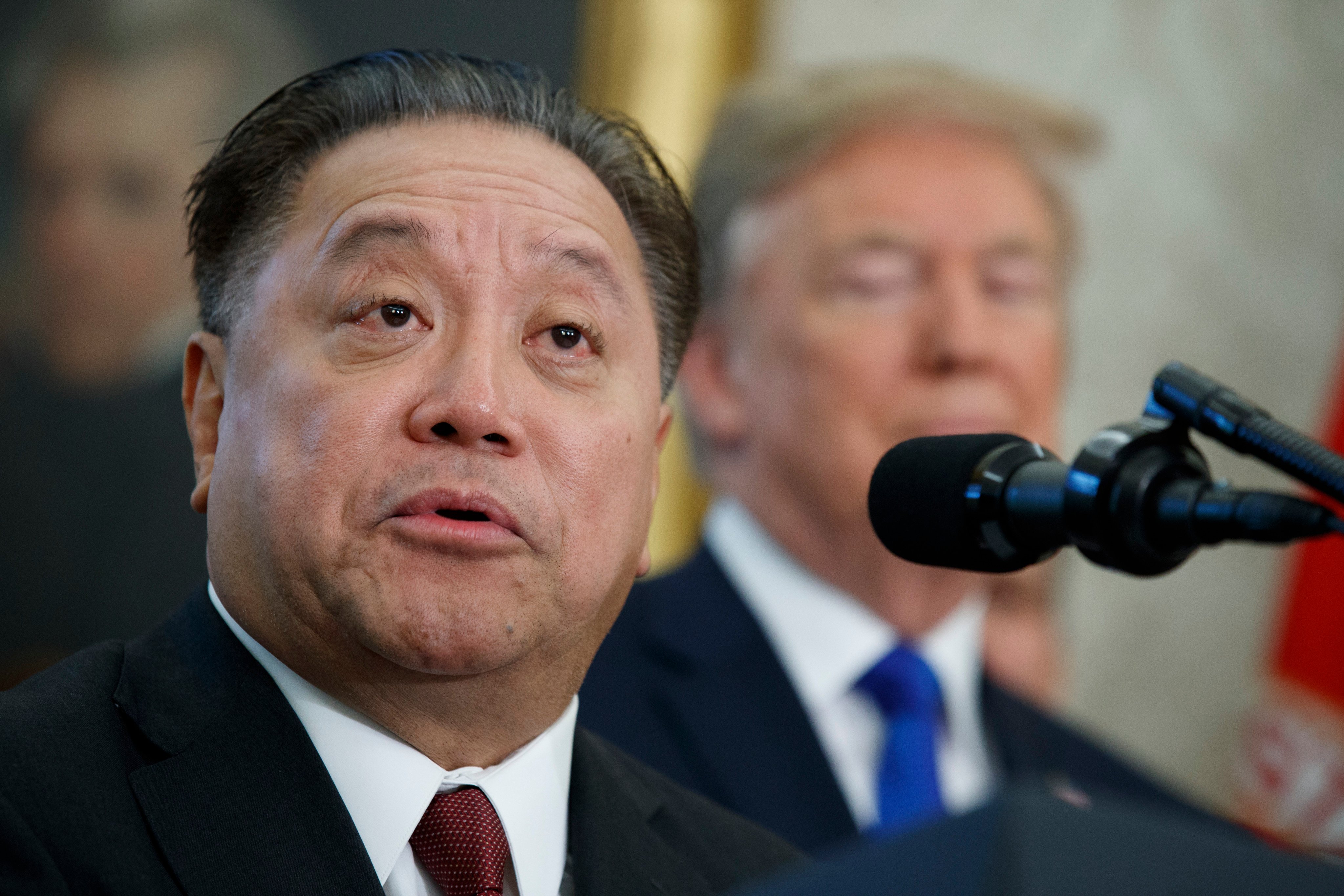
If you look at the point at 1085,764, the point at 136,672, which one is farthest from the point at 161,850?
the point at 1085,764

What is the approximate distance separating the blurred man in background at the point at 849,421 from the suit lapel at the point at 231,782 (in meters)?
1.13

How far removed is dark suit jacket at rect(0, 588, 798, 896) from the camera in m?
1.29

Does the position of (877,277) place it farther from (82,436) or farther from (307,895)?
(307,895)

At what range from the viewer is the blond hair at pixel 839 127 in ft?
11.5

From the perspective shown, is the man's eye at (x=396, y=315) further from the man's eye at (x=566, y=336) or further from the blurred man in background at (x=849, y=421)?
the blurred man in background at (x=849, y=421)

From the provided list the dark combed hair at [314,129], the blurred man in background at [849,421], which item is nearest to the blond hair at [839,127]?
the blurred man in background at [849,421]

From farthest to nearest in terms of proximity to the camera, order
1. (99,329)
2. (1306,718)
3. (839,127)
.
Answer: (1306,718) < (99,329) < (839,127)

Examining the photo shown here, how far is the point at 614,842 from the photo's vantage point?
5.40ft

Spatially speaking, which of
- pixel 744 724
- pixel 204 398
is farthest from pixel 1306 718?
pixel 204 398

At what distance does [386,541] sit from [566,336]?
1.07 ft

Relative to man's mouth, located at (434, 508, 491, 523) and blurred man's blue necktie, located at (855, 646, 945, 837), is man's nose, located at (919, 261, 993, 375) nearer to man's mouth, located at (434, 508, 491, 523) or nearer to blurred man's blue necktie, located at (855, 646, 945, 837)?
blurred man's blue necktie, located at (855, 646, 945, 837)

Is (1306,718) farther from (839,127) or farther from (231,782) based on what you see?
(231,782)

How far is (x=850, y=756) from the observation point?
298 cm

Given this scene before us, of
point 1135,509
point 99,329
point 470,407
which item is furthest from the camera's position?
point 99,329
